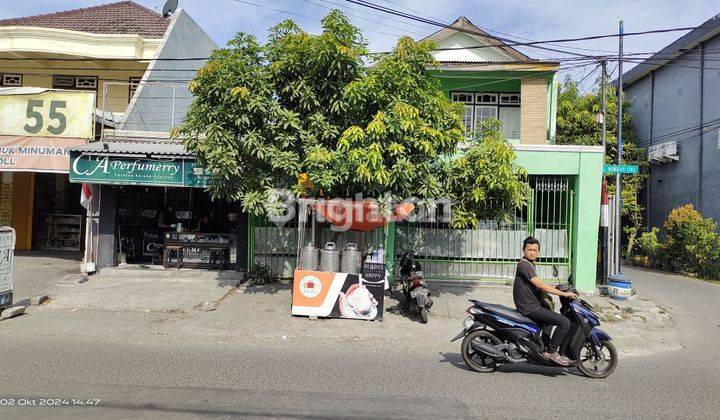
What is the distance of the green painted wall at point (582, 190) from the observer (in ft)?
35.7

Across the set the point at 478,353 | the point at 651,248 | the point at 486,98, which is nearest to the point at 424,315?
the point at 478,353

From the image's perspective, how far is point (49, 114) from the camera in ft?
39.5

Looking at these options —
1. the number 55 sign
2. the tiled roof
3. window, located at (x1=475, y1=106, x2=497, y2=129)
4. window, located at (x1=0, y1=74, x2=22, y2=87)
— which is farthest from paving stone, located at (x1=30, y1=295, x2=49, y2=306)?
window, located at (x1=475, y1=106, x2=497, y2=129)

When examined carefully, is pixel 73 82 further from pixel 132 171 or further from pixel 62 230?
pixel 132 171

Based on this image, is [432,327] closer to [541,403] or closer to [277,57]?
[541,403]

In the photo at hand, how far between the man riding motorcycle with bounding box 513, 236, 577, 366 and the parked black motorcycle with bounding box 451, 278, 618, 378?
0.08 m

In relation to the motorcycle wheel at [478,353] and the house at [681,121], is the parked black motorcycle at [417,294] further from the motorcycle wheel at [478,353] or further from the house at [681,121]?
the house at [681,121]

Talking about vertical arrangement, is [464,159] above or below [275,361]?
above

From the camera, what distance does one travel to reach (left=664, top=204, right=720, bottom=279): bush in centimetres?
1541

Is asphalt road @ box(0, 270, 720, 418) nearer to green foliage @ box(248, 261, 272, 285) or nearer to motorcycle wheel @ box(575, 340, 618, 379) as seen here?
motorcycle wheel @ box(575, 340, 618, 379)

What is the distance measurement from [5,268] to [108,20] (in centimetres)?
1218

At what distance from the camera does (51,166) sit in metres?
11.5

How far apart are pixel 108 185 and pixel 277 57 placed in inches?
231

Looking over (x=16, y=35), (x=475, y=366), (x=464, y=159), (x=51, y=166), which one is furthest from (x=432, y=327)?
(x=16, y=35)
